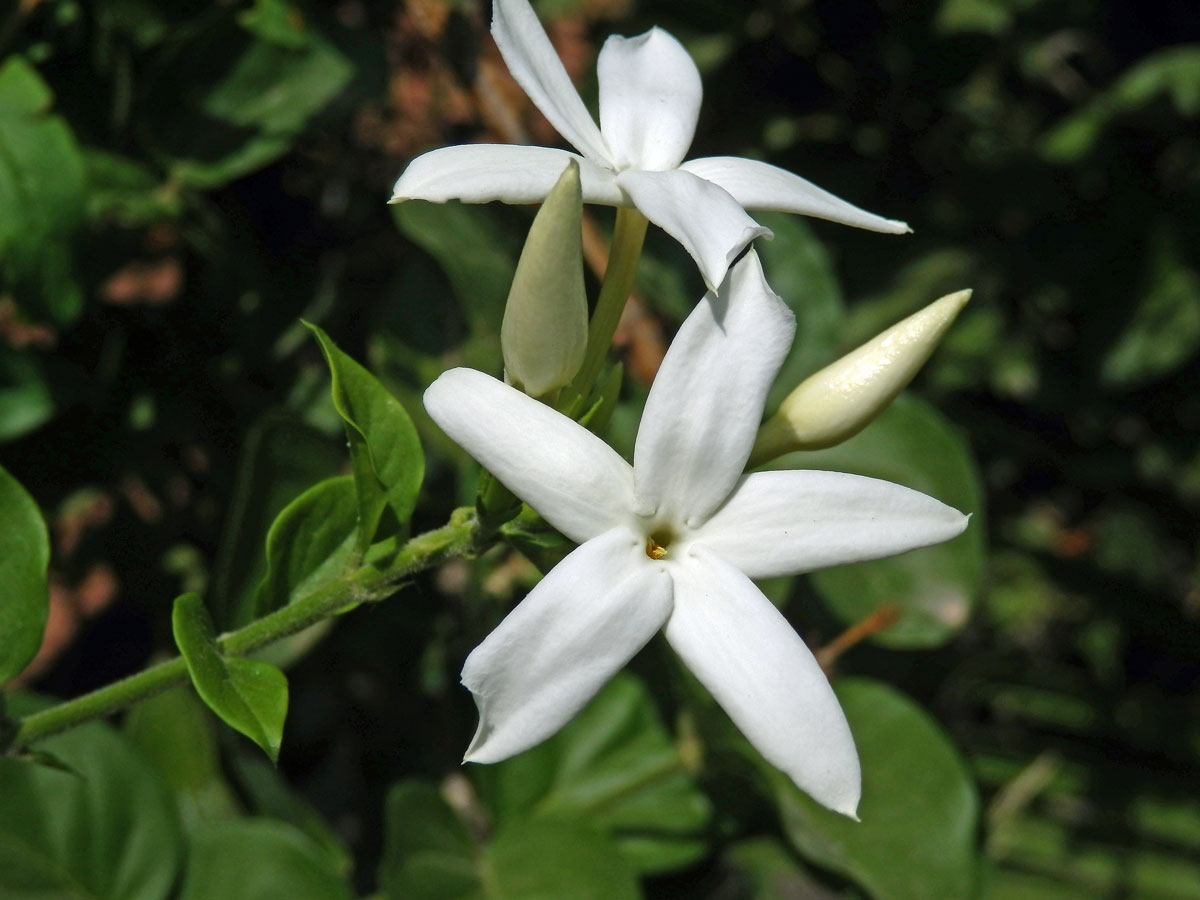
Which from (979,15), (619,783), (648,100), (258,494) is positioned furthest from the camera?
(979,15)

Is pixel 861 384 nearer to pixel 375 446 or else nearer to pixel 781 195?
pixel 781 195

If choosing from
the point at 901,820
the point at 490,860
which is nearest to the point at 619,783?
the point at 490,860

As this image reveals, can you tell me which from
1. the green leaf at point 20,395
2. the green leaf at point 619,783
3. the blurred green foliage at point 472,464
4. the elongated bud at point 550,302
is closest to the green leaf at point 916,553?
the blurred green foliage at point 472,464

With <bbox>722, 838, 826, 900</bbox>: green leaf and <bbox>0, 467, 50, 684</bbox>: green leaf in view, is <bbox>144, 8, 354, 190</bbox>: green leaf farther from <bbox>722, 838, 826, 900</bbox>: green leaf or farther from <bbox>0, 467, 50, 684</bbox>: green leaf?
<bbox>722, 838, 826, 900</bbox>: green leaf

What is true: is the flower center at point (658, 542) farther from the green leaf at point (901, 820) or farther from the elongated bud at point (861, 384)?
the green leaf at point (901, 820)

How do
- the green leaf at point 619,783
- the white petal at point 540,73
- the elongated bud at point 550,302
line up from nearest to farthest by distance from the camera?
the elongated bud at point 550,302, the white petal at point 540,73, the green leaf at point 619,783
